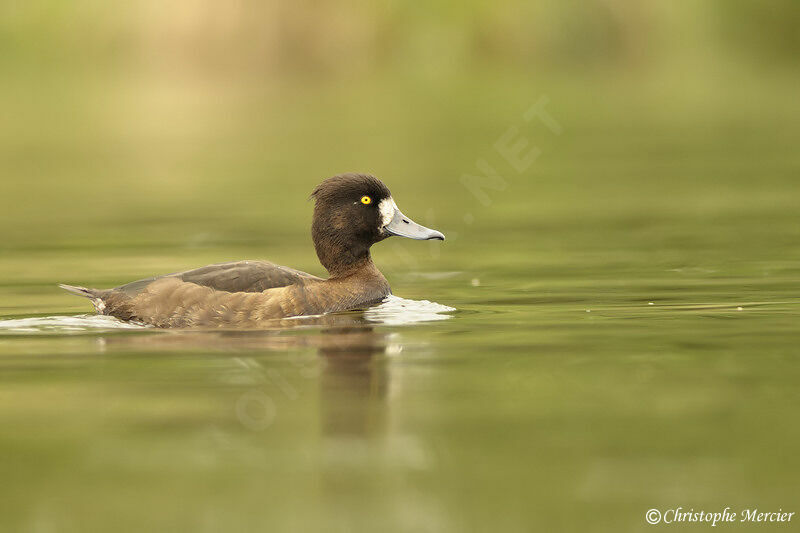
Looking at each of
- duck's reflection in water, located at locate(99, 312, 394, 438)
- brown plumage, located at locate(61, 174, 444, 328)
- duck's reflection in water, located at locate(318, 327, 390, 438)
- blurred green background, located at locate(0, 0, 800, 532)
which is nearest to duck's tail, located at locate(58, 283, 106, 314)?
brown plumage, located at locate(61, 174, 444, 328)

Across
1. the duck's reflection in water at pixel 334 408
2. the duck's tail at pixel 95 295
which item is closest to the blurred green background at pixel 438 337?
the duck's reflection in water at pixel 334 408

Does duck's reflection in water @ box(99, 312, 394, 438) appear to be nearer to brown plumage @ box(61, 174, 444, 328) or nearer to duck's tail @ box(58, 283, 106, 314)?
brown plumage @ box(61, 174, 444, 328)

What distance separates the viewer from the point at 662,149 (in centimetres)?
2597

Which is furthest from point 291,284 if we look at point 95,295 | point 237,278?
point 95,295

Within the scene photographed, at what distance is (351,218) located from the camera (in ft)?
35.2

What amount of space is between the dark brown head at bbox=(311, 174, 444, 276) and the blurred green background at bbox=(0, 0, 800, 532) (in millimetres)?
732

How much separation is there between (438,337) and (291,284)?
4.72 ft

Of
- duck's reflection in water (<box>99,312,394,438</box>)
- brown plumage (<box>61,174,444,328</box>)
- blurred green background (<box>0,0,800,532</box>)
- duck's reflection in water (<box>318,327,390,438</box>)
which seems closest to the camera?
blurred green background (<box>0,0,800,532</box>)

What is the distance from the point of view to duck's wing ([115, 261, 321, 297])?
9.95 m

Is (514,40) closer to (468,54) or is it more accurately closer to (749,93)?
(468,54)

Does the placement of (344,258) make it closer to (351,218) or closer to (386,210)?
(351,218)

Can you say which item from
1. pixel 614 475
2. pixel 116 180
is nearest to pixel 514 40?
pixel 116 180

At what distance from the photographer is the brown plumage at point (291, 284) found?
9859 millimetres

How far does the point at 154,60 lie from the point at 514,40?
16.8 metres
